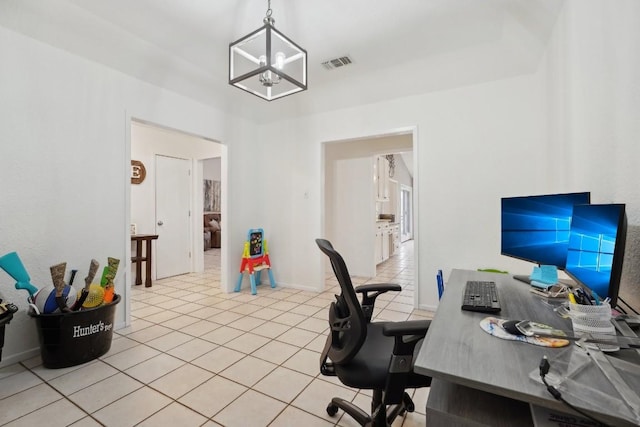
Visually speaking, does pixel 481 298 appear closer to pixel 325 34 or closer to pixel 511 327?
pixel 511 327

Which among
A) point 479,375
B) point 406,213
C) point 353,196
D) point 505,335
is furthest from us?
point 406,213

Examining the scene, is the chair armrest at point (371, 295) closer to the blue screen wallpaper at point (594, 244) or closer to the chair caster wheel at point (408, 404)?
the chair caster wheel at point (408, 404)

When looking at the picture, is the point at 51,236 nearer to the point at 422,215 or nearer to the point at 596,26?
the point at 422,215

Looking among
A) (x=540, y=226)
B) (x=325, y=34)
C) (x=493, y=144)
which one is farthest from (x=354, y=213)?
(x=540, y=226)

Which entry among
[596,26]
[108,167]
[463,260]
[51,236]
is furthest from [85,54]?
[463,260]

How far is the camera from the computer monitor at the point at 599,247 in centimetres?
99

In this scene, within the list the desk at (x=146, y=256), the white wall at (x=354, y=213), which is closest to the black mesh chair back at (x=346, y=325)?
the white wall at (x=354, y=213)

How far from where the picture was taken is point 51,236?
2.42 metres

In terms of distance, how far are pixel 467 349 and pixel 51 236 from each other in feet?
10.4

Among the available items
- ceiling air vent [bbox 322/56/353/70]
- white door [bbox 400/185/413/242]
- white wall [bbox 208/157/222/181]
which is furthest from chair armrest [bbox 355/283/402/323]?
white door [bbox 400/185/413/242]

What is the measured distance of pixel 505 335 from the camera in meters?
1.00

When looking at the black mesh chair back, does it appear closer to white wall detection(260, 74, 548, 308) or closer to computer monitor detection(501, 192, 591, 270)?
computer monitor detection(501, 192, 591, 270)

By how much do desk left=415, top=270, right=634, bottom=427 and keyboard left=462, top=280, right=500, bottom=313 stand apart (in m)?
0.12

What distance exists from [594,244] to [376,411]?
1.22 metres
